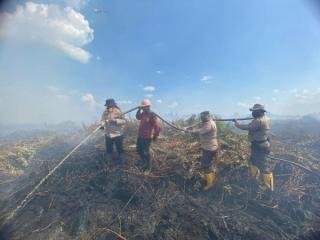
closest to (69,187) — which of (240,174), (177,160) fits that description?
(177,160)

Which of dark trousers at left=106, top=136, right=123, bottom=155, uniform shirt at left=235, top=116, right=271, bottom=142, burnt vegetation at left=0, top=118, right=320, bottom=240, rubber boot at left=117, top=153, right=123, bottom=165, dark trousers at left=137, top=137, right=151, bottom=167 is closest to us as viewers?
burnt vegetation at left=0, top=118, right=320, bottom=240

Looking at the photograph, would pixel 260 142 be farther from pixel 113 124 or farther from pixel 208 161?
pixel 113 124

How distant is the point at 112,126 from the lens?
8.85 m

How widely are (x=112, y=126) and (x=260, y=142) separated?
4.45m

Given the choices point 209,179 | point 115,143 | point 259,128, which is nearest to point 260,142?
point 259,128

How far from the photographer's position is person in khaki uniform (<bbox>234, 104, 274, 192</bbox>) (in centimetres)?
863

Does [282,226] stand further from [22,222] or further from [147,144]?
[22,222]

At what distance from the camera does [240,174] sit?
360 inches

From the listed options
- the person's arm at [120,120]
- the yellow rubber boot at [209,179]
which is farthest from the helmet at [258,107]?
the person's arm at [120,120]

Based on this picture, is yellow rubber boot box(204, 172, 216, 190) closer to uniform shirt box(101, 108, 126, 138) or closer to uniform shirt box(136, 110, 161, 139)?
uniform shirt box(136, 110, 161, 139)

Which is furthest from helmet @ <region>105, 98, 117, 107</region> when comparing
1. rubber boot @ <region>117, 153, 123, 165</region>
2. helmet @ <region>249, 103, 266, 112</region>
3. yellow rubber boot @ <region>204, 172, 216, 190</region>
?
helmet @ <region>249, 103, 266, 112</region>

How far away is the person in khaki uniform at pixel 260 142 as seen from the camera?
8.63 metres

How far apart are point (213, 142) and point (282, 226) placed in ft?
9.45

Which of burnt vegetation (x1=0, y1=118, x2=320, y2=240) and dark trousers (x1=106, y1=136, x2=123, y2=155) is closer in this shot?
burnt vegetation (x1=0, y1=118, x2=320, y2=240)
